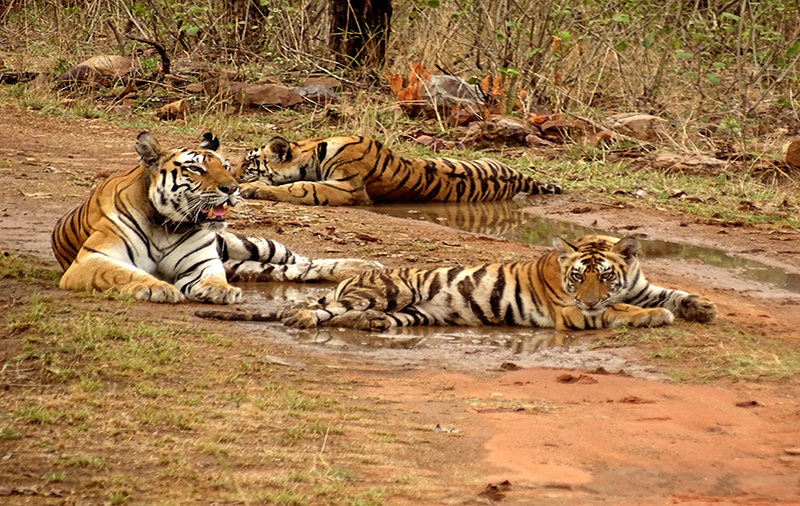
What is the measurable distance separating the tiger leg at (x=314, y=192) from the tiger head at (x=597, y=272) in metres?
4.21

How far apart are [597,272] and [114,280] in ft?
8.75

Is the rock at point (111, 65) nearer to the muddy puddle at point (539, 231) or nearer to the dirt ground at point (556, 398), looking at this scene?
the muddy puddle at point (539, 231)

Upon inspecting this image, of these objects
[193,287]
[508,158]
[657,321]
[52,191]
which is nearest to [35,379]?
[193,287]

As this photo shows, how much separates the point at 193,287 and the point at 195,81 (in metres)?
8.66

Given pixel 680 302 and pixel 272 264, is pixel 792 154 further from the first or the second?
pixel 272 264

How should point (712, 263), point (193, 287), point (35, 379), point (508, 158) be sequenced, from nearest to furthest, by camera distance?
point (35, 379), point (193, 287), point (712, 263), point (508, 158)

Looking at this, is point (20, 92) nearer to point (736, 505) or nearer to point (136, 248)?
point (136, 248)

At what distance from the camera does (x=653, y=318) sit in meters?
6.38

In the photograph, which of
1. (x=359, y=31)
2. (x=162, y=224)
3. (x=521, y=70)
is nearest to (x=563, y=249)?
(x=162, y=224)

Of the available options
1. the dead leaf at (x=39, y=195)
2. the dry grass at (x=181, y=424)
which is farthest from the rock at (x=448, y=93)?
the dry grass at (x=181, y=424)

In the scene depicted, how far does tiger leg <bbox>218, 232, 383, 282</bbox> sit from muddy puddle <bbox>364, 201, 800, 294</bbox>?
7.12ft

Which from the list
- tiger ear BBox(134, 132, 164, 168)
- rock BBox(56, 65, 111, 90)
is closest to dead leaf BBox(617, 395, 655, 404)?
tiger ear BBox(134, 132, 164, 168)

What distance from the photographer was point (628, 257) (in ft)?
22.0

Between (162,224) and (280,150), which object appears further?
(280,150)
